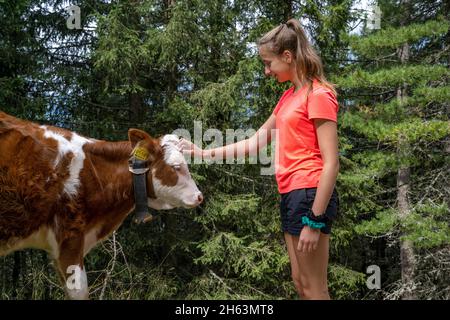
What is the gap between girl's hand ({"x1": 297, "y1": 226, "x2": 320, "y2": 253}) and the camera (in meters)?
2.56

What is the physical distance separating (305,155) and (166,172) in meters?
1.98

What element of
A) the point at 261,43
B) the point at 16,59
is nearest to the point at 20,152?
the point at 261,43

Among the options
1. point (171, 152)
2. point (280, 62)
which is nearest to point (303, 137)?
point (280, 62)

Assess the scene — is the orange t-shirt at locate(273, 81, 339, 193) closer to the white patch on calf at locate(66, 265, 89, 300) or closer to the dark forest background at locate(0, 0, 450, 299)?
the white patch on calf at locate(66, 265, 89, 300)

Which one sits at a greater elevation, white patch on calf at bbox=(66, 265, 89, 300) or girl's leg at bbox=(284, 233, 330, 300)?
Answer: girl's leg at bbox=(284, 233, 330, 300)

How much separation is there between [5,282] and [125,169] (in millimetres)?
7098

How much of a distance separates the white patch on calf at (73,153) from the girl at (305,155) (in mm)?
1902

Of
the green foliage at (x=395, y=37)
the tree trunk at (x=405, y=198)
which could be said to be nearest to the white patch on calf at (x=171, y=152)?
the green foliage at (x=395, y=37)

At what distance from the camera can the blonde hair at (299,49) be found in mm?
2779

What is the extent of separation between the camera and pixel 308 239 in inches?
101

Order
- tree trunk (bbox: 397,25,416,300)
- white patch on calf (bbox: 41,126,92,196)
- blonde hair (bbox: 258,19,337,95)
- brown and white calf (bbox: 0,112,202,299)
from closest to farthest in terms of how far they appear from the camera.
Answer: blonde hair (bbox: 258,19,337,95) < brown and white calf (bbox: 0,112,202,299) < white patch on calf (bbox: 41,126,92,196) < tree trunk (bbox: 397,25,416,300)

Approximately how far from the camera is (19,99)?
1005 cm

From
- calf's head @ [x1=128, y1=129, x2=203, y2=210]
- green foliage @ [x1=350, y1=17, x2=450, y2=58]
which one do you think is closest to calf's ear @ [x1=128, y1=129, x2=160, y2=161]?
calf's head @ [x1=128, y1=129, x2=203, y2=210]

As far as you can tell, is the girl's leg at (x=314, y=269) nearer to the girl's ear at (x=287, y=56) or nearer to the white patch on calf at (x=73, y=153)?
the girl's ear at (x=287, y=56)
